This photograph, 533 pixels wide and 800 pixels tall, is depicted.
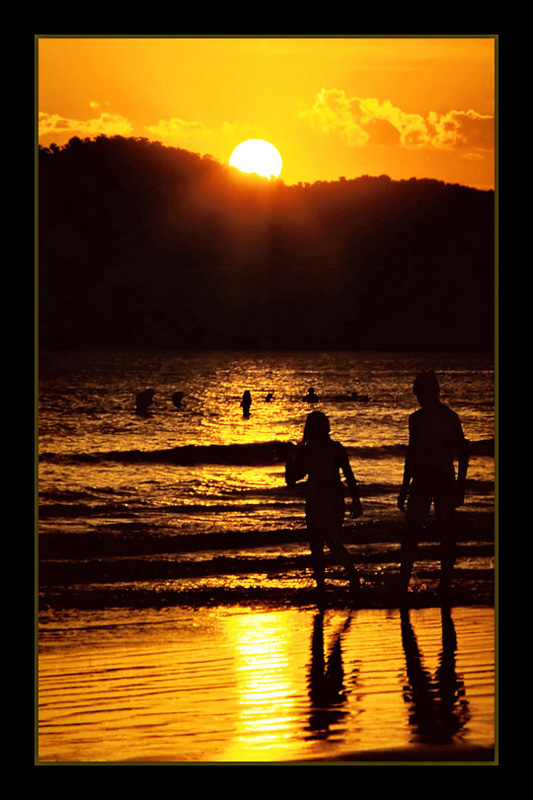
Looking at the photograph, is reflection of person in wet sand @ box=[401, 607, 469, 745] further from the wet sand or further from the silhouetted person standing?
the silhouetted person standing

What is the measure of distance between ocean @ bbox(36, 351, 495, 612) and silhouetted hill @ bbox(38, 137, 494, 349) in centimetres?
1421

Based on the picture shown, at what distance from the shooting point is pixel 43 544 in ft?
49.4

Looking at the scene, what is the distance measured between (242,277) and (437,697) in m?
112

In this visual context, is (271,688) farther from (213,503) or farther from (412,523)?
(213,503)

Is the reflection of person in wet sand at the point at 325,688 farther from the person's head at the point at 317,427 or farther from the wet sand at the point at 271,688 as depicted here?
the person's head at the point at 317,427

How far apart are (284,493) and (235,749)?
51.1ft

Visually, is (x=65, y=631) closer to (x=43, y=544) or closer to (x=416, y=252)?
(x=43, y=544)

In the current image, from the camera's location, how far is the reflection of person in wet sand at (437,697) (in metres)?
6.32

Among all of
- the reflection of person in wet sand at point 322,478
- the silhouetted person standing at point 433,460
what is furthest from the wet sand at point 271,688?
the silhouetted person standing at point 433,460

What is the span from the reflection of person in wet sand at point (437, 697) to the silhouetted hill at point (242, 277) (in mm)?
50732

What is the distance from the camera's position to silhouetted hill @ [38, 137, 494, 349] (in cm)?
7794

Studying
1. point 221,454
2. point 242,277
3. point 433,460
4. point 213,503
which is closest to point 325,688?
point 433,460

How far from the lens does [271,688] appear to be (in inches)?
283

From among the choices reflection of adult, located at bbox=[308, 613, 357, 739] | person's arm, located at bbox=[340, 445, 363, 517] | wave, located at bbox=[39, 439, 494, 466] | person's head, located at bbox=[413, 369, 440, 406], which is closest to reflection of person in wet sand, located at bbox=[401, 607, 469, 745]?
reflection of adult, located at bbox=[308, 613, 357, 739]
